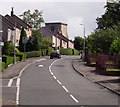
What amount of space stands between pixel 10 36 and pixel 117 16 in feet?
69.0

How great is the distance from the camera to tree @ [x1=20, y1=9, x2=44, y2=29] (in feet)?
395

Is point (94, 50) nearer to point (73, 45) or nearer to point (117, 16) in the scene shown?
point (117, 16)

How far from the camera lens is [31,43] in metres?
92.7

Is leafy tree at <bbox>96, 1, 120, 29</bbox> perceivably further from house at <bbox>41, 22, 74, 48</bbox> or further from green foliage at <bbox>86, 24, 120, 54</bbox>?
house at <bbox>41, 22, 74, 48</bbox>

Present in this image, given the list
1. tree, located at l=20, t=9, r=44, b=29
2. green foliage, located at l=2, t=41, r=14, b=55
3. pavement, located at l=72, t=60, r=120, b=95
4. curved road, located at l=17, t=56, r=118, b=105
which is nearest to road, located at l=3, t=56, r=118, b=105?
curved road, located at l=17, t=56, r=118, b=105

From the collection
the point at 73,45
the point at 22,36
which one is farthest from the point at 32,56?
the point at 73,45

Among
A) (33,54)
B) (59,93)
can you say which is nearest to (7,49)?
(33,54)

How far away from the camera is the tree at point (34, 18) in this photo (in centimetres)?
12050

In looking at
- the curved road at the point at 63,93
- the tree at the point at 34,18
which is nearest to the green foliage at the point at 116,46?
the curved road at the point at 63,93

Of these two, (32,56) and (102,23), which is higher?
(102,23)

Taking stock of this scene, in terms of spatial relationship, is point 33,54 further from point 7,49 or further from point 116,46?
point 116,46

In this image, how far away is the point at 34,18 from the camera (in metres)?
121

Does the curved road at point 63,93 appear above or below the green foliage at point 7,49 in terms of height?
below

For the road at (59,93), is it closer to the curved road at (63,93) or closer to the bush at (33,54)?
the curved road at (63,93)
